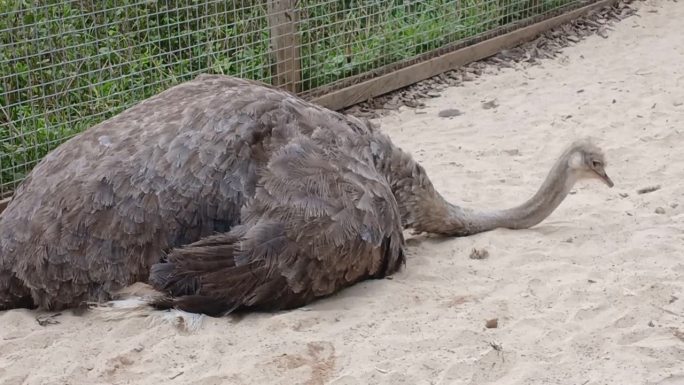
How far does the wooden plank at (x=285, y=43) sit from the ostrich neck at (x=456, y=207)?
7.23 ft

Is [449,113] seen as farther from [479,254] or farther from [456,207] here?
[479,254]

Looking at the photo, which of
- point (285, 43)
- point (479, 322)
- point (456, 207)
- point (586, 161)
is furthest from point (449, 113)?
point (479, 322)

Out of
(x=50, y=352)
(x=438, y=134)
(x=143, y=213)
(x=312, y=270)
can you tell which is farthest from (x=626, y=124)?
(x=50, y=352)

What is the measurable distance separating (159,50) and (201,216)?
2.57 metres

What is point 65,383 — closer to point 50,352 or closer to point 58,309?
point 50,352

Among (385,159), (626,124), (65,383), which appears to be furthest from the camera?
(626,124)

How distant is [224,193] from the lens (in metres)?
3.87

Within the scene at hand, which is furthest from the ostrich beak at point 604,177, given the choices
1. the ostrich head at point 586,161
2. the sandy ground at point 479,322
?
the sandy ground at point 479,322

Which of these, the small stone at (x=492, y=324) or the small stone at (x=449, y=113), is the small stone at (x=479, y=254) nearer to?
the small stone at (x=492, y=324)

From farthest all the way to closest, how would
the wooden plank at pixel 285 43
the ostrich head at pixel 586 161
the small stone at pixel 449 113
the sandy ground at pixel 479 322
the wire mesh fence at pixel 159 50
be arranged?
the small stone at pixel 449 113, the wooden plank at pixel 285 43, the wire mesh fence at pixel 159 50, the ostrich head at pixel 586 161, the sandy ground at pixel 479 322

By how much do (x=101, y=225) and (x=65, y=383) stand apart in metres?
0.62

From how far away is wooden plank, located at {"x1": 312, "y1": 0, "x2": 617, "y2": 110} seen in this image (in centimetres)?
698

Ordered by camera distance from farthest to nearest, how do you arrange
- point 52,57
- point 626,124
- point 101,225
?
point 626,124, point 52,57, point 101,225

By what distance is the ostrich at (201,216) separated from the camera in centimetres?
379
